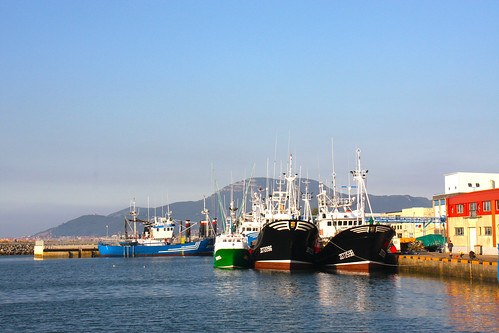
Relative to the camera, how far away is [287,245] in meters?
53.6

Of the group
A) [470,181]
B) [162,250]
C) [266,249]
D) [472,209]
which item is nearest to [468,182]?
[470,181]

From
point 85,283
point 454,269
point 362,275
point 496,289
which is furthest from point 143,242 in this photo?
point 496,289

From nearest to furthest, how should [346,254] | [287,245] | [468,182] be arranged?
1. [287,245]
2. [346,254]
3. [468,182]

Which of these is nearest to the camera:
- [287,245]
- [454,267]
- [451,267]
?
[454,267]

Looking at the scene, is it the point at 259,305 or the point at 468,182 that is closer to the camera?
the point at 259,305

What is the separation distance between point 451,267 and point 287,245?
49.2 feet

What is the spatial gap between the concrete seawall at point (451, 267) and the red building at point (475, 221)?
4.87 m

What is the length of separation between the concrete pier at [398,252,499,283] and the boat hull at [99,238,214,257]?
55.0 metres

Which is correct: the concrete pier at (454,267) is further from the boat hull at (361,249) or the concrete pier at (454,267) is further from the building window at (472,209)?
the building window at (472,209)

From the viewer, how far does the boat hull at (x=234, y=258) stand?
197ft

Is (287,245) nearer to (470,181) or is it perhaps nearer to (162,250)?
(162,250)

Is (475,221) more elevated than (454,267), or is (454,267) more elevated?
(475,221)

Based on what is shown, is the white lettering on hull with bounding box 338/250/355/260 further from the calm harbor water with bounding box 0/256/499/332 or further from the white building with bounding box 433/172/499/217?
the white building with bounding box 433/172/499/217

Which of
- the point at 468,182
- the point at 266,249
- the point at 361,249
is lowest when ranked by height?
the point at 266,249
